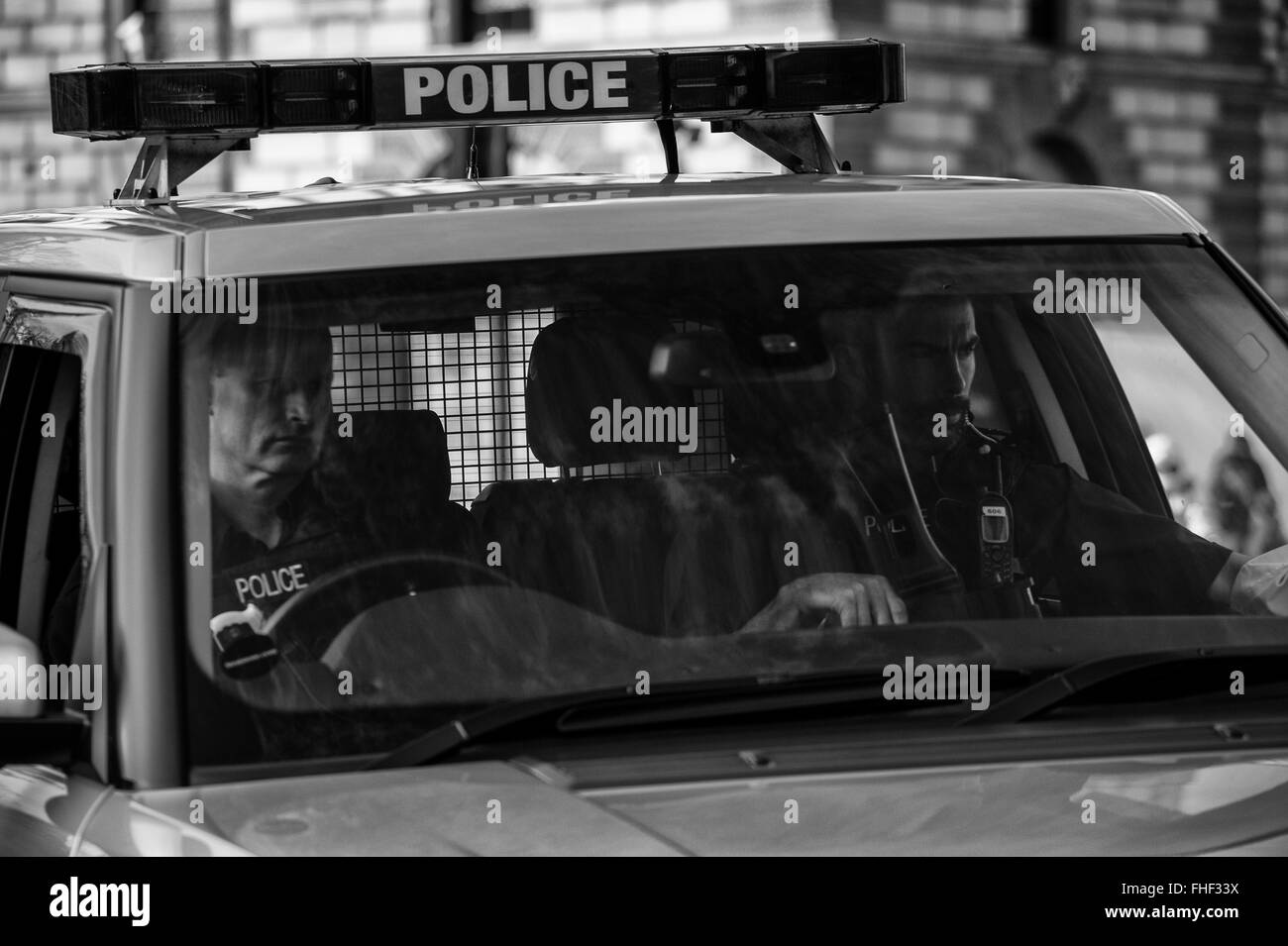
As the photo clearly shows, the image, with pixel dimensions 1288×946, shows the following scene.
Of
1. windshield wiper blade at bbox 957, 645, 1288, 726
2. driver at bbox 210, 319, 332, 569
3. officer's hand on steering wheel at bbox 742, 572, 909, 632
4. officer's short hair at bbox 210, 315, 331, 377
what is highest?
officer's short hair at bbox 210, 315, 331, 377

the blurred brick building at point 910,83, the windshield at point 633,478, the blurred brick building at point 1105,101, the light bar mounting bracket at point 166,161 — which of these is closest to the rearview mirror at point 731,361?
the windshield at point 633,478

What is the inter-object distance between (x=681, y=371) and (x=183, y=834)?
86cm

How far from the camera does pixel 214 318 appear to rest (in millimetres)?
2404

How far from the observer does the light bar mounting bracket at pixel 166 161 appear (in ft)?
10.3

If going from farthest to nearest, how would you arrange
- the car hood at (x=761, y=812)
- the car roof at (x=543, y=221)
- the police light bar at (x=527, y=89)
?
the police light bar at (x=527, y=89) < the car roof at (x=543, y=221) < the car hood at (x=761, y=812)

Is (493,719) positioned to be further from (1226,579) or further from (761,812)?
(1226,579)

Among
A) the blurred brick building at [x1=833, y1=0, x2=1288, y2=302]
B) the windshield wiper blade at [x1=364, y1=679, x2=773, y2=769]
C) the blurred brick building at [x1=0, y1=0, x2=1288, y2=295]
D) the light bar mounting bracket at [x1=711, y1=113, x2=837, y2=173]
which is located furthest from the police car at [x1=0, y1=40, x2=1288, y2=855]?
the blurred brick building at [x1=833, y1=0, x2=1288, y2=302]

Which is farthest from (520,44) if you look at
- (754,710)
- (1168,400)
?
Result: (754,710)

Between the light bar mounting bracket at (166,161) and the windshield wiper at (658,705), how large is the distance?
1193 millimetres

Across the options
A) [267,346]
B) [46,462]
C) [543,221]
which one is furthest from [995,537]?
[46,462]

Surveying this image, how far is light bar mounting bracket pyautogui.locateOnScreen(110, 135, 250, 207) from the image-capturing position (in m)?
3.14

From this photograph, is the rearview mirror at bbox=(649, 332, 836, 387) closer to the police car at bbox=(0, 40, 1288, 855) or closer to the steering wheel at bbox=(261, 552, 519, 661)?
the police car at bbox=(0, 40, 1288, 855)

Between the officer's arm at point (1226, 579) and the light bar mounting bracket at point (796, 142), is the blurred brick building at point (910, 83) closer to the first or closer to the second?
the light bar mounting bracket at point (796, 142)

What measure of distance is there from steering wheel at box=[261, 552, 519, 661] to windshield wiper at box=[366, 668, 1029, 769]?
18cm
